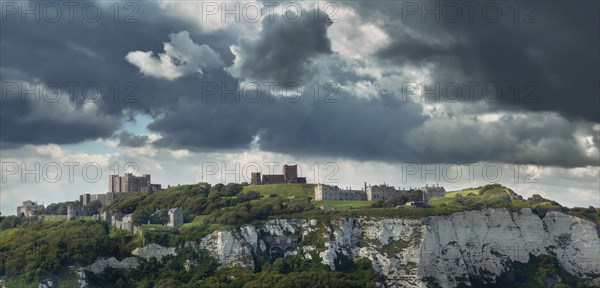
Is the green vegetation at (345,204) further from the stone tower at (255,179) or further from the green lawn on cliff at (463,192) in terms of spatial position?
the green lawn on cliff at (463,192)

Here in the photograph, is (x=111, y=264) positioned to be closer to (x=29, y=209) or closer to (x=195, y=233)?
(x=195, y=233)

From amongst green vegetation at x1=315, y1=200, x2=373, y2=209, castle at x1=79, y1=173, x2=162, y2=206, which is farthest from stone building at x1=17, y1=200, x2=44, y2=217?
green vegetation at x1=315, y1=200, x2=373, y2=209

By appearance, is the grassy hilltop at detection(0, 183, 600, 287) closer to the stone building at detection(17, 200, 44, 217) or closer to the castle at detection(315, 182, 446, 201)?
the castle at detection(315, 182, 446, 201)

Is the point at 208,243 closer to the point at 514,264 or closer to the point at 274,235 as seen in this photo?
the point at 274,235

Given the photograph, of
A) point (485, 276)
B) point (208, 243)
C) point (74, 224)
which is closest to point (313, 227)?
point (208, 243)

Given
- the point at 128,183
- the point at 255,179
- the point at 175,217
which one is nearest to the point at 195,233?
the point at 175,217

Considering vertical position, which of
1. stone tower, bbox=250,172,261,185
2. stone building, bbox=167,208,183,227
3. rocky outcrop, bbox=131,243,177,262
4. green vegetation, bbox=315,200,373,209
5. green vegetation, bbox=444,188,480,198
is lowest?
rocky outcrop, bbox=131,243,177,262

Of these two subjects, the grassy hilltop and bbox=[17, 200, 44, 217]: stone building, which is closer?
the grassy hilltop
